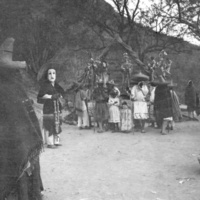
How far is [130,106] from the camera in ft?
30.3

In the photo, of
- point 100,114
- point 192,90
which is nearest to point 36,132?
point 100,114

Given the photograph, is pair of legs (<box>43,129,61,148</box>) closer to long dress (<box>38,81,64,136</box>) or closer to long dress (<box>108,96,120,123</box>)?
long dress (<box>38,81,64,136</box>)

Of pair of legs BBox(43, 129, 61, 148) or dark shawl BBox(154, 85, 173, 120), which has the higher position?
dark shawl BBox(154, 85, 173, 120)

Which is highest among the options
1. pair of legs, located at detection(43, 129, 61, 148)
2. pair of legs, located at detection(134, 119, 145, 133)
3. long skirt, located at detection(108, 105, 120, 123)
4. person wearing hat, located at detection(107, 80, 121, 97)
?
person wearing hat, located at detection(107, 80, 121, 97)

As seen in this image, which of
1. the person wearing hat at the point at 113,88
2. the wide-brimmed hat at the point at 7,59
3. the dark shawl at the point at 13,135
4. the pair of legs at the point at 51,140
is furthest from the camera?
the person wearing hat at the point at 113,88

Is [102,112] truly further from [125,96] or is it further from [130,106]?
[125,96]

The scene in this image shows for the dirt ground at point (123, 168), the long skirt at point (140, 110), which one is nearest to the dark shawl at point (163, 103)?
the long skirt at point (140, 110)

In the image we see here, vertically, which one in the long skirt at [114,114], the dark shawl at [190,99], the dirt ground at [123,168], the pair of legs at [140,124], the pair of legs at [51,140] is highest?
the dark shawl at [190,99]

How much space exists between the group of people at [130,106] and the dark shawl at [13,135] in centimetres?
587

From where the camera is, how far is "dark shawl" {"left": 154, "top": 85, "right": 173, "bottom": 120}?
848cm

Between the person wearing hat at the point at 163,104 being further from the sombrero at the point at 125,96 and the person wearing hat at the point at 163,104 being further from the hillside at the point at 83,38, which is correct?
the hillside at the point at 83,38

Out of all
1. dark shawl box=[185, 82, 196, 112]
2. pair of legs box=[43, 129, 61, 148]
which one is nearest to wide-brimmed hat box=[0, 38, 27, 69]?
pair of legs box=[43, 129, 61, 148]

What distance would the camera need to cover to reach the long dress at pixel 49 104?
6.58 metres

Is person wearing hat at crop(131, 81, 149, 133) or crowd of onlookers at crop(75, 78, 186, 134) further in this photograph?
person wearing hat at crop(131, 81, 149, 133)
